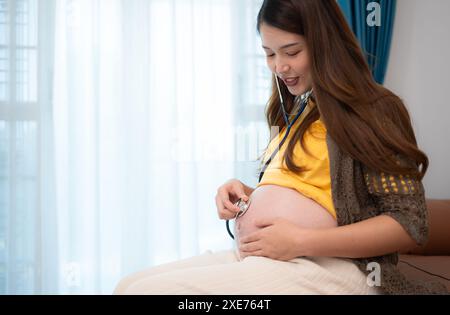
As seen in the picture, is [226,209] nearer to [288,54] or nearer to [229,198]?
[229,198]

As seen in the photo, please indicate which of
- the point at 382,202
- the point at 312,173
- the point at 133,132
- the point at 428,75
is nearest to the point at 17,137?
the point at 133,132

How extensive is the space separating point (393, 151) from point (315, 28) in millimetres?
349

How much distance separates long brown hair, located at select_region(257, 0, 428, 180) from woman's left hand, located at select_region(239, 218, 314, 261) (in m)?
0.16

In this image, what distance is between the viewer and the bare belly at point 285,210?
1014 millimetres

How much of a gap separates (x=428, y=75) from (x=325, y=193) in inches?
73.5

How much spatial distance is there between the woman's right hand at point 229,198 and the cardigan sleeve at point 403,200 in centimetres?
34

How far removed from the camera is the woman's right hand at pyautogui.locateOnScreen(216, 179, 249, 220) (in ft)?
3.74

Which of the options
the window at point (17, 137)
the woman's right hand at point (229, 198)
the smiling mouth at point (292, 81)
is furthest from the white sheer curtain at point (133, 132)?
the smiling mouth at point (292, 81)

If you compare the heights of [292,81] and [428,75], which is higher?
[428,75]

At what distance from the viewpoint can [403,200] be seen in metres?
0.95

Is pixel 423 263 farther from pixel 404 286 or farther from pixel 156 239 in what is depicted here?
pixel 156 239

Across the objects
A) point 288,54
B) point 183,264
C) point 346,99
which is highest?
point 288,54

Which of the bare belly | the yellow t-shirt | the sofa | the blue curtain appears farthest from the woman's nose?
the blue curtain

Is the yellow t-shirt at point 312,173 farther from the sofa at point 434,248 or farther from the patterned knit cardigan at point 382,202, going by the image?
A: the sofa at point 434,248
